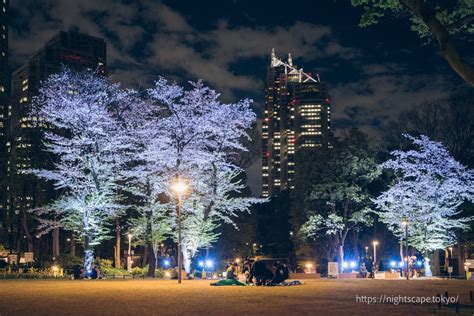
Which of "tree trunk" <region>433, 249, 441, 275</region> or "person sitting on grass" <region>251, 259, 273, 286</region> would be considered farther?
"tree trunk" <region>433, 249, 441, 275</region>

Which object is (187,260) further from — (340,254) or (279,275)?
(340,254)

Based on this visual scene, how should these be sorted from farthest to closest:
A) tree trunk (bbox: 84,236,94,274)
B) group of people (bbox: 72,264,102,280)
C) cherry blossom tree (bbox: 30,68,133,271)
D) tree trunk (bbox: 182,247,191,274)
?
tree trunk (bbox: 182,247,191,274)
tree trunk (bbox: 84,236,94,274)
cherry blossom tree (bbox: 30,68,133,271)
group of people (bbox: 72,264,102,280)

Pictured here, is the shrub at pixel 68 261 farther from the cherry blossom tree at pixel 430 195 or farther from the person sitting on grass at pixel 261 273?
the cherry blossom tree at pixel 430 195

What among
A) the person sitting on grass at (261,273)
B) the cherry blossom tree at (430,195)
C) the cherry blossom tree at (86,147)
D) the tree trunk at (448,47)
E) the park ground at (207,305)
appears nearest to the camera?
the tree trunk at (448,47)

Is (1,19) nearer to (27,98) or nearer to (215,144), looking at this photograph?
(27,98)

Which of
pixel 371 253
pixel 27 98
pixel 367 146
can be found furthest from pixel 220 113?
pixel 371 253

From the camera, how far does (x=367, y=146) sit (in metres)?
54.1

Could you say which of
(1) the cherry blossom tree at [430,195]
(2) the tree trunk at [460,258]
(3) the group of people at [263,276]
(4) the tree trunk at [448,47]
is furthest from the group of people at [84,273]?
(2) the tree trunk at [460,258]

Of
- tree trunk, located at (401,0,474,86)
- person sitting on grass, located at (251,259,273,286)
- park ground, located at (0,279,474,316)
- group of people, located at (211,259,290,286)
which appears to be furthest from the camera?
person sitting on grass, located at (251,259,273,286)

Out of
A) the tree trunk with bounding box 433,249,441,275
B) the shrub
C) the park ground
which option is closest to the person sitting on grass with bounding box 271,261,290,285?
the park ground

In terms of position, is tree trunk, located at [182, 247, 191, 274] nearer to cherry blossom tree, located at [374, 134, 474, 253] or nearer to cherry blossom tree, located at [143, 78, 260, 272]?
cherry blossom tree, located at [143, 78, 260, 272]

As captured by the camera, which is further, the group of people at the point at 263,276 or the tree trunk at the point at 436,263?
the tree trunk at the point at 436,263

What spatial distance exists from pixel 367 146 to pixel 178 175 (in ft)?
78.0

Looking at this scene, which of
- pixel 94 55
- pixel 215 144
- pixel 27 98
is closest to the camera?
pixel 215 144
